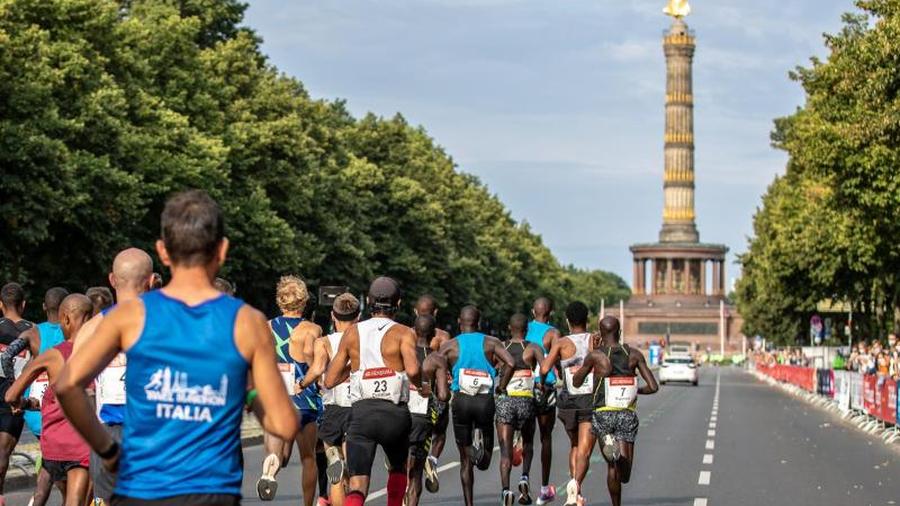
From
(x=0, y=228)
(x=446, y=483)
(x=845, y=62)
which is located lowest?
(x=446, y=483)

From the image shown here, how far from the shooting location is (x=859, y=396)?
37438 mm

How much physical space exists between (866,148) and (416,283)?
144ft

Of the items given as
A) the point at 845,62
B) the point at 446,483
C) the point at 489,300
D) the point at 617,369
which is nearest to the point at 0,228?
the point at 845,62

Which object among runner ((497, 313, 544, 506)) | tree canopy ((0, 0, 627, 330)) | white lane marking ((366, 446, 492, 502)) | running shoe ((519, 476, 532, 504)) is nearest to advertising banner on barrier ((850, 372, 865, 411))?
white lane marking ((366, 446, 492, 502))

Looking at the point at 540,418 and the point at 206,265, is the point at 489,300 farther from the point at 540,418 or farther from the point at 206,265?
the point at 206,265

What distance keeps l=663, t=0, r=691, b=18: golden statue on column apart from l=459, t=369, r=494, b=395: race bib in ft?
517

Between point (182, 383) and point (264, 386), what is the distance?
26 cm

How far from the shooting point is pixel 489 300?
10112 cm

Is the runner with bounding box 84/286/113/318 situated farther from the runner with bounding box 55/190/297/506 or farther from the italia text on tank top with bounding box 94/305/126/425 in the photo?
the runner with bounding box 55/190/297/506

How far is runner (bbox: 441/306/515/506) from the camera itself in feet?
47.9

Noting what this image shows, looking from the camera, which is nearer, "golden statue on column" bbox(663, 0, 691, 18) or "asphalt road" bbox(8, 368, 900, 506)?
"asphalt road" bbox(8, 368, 900, 506)

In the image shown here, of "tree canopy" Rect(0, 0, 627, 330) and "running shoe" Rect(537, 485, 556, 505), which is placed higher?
"tree canopy" Rect(0, 0, 627, 330)

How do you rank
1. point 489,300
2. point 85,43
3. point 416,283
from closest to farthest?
point 85,43 < point 416,283 < point 489,300

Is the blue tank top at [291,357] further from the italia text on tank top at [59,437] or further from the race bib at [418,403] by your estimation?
the italia text on tank top at [59,437]
